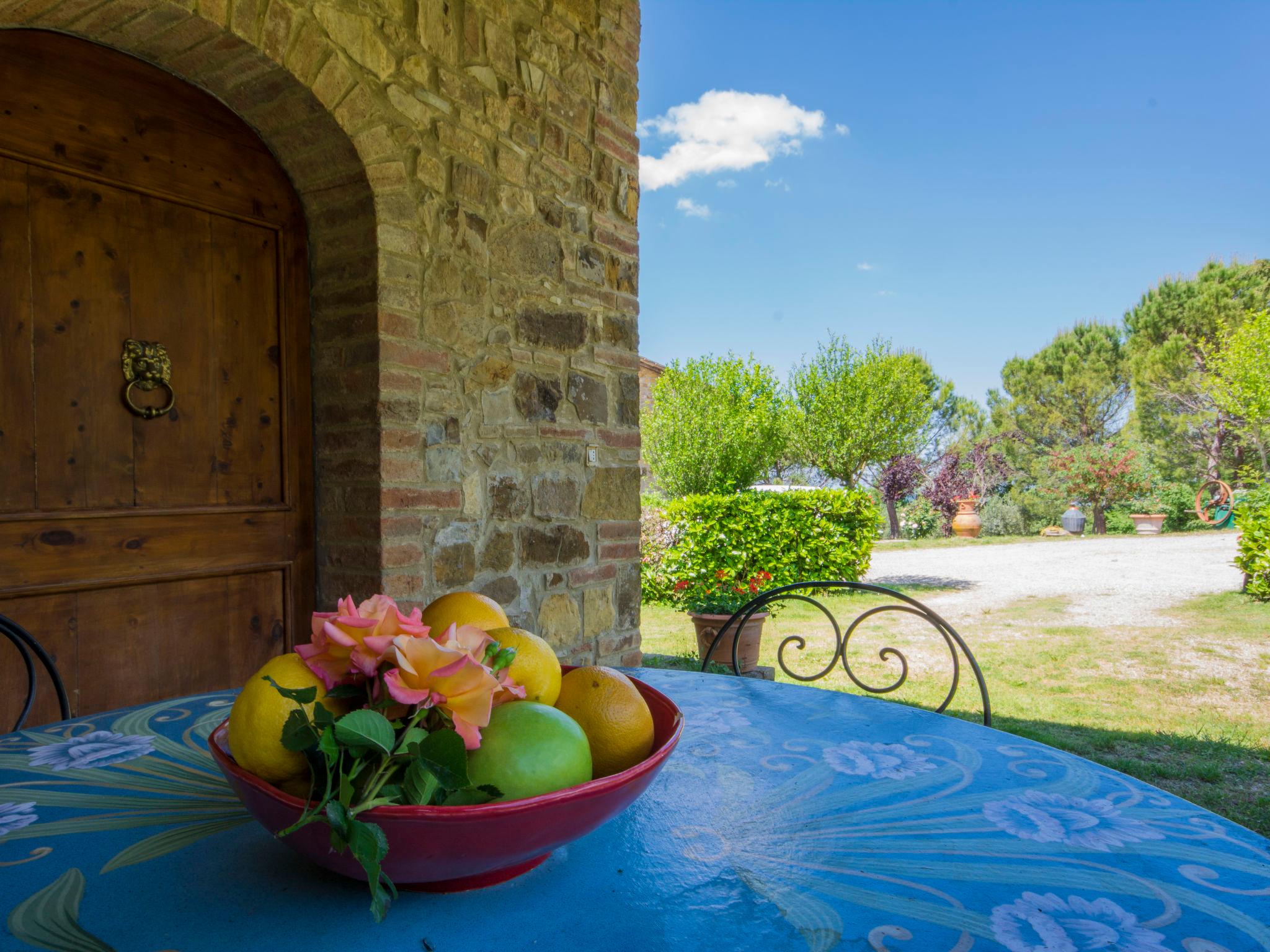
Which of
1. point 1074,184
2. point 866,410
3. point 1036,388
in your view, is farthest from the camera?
point 1074,184

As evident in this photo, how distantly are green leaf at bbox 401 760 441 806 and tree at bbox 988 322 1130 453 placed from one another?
21.1m

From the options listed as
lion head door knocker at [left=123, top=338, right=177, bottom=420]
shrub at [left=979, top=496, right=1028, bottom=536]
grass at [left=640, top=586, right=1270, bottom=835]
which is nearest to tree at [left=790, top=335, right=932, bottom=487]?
grass at [left=640, top=586, right=1270, bottom=835]

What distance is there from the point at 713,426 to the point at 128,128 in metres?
6.75

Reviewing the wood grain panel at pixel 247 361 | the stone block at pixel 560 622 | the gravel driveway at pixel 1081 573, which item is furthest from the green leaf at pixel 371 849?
the gravel driveway at pixel 1081 573

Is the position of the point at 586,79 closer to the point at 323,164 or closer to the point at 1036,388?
the point at 323,164

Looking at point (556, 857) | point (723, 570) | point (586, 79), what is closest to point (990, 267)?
point (723, 570)

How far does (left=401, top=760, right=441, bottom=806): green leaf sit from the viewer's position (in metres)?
0.45

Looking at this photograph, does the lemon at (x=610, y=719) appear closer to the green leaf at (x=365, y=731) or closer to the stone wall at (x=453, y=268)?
the green leaf at (x=365, y=731)

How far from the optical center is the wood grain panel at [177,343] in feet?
5.57

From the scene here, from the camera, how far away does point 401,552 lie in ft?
6.06

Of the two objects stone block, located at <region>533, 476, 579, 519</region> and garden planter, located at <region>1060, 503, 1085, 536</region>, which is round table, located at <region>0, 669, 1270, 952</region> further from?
garden planter, located at <region>1060, 503, 1085, 536</region>

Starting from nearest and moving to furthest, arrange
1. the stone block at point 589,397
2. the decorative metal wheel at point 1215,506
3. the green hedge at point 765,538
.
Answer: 1. the stone block at point 589,397
2. the green hedge at point 765,538
3. the decorative metal wheel at point 1215,506

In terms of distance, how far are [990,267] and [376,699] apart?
112 ft

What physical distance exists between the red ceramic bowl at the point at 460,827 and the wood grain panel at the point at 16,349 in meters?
1.40
